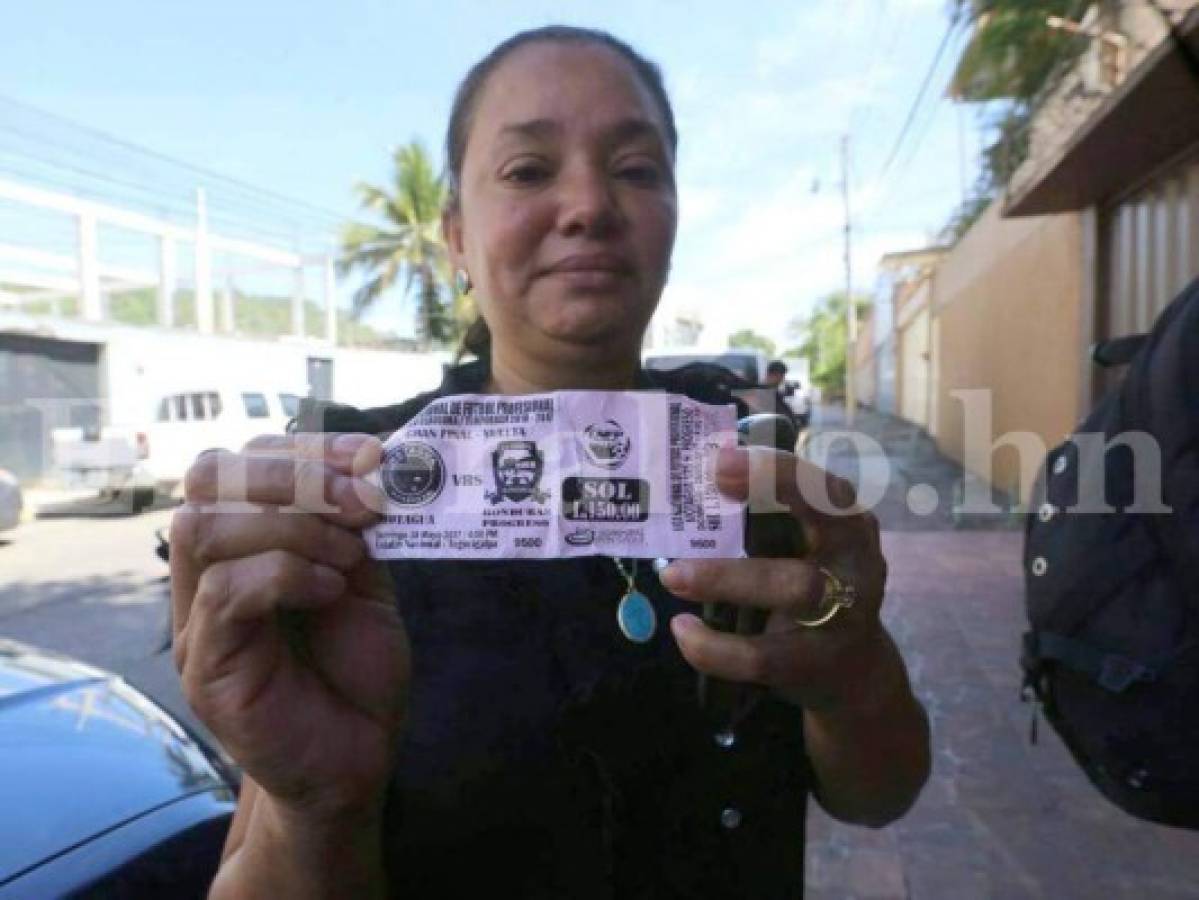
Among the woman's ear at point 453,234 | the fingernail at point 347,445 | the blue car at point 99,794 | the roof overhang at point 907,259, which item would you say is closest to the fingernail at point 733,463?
the fingernail at point 347,445

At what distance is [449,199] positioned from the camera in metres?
1.31

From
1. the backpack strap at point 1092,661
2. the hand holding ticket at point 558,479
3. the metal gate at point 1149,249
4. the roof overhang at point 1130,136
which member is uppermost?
the roof overhang at point 1130,136

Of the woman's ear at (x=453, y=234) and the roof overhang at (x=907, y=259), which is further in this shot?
the roof overhang at (x=907, y=259)

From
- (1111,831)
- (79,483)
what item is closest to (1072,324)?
(1111,831)

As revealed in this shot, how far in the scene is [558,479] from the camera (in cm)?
92

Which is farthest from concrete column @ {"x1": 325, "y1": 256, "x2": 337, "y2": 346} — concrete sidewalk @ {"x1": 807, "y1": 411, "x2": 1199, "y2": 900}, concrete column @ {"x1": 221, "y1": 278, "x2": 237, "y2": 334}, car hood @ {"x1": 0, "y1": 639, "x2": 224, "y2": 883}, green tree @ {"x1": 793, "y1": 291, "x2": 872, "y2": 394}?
green tree @ {"x1": 793, "y1": 291, "x2": 872, "y2": 394}

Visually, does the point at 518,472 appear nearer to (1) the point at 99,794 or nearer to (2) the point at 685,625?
(2) the point at 685,625

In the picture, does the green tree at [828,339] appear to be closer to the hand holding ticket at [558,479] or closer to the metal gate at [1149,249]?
the metal gate at [1149,249]

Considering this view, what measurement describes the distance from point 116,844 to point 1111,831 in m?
3.04

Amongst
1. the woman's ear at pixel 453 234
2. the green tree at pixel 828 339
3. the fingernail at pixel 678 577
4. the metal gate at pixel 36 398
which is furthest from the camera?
the green tree at pixel 828 339

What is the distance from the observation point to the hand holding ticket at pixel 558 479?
0.91 meters

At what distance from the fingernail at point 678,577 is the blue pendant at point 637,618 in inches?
8.9

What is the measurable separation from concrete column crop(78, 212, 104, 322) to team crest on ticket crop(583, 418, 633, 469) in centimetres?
1794

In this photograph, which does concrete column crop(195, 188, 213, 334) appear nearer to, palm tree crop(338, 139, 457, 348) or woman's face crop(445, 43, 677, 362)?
palm tree crop(338, 139, 457, 348)
